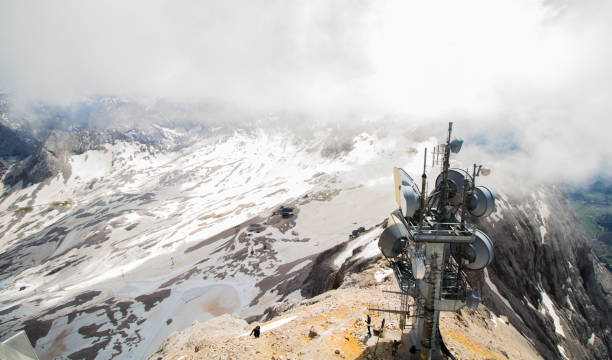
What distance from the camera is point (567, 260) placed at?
242 feet

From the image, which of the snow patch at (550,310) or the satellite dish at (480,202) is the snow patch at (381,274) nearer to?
the satellite dish at (480,202)

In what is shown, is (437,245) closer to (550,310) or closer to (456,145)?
(456,145)

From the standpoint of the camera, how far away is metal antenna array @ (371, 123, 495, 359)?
14.7 metres

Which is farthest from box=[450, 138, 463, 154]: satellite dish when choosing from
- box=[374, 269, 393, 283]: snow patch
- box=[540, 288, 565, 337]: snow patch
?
box=[540, 288, 565, 337]: snow patch

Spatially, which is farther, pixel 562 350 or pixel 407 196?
pixel 562 350

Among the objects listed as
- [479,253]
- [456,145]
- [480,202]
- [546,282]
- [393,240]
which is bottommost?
[546,282]

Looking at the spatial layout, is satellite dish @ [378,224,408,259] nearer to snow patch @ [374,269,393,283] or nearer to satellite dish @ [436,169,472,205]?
satellite dish @ [436,169,472,205]

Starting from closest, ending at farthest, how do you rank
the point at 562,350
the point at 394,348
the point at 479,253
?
the point at 479,253, the point at 394,348, the point at 562,350

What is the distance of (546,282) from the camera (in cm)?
6069

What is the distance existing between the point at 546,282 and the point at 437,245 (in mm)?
66919

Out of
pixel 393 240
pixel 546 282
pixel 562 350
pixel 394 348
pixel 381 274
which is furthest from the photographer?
pixel 546 282

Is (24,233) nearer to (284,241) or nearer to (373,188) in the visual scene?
(284,241)

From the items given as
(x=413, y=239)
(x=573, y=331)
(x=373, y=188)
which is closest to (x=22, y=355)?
(x=413, y=239)

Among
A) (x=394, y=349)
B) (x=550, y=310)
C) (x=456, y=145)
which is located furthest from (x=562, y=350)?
(x=456, y=145)
